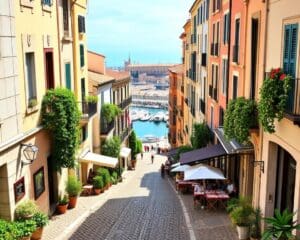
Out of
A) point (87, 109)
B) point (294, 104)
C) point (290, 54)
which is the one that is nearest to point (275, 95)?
point (294, 104)

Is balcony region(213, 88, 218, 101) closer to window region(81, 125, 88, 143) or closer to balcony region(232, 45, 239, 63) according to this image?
balcony region(232, 45, 239, 63)

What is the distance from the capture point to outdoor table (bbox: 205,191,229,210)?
17641 millimetres

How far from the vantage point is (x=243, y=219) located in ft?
43.1

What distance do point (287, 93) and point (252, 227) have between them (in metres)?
5.07

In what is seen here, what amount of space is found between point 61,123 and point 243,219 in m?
7.94

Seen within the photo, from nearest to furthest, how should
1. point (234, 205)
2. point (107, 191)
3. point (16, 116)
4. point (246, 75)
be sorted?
point (16, 116), point (234, 205), point (246, 75), point (107, 191)

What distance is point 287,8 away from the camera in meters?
11.1

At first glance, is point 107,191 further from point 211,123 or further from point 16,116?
point 16,116

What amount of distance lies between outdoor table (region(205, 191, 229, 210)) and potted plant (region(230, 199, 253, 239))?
4.30 meters

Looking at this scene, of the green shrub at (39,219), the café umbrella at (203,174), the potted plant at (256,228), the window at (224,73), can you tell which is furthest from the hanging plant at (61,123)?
the window at (224,73)

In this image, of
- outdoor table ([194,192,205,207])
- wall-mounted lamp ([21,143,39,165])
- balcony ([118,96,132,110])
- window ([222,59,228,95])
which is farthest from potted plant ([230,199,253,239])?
balcony ([118,96,132,110])

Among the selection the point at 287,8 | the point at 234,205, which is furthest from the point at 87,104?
the point at 287,8

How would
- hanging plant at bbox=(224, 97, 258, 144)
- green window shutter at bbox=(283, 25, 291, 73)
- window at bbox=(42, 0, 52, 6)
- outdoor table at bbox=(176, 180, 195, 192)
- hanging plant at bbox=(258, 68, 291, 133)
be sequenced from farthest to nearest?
outdoor table at bbox=(176, 180, 195, 192) < window at bbox=(42, 0, 52, 6) < hanging plant at bbox=(224, 97, 258, 144) < green window shutter at bbox=(283, 25, 291, 73) < hanging plant at bbox=(258, 68, 291, 133)

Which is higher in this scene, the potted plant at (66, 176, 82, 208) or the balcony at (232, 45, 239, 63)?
the balcony at (232, 45, 239, 63)
